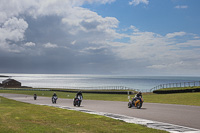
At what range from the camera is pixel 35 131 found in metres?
9.75

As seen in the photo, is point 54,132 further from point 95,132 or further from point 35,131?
point 95,132

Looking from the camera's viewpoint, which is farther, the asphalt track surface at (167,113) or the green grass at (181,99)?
the green grass at (181,99)

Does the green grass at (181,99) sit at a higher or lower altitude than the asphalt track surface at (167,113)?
higher

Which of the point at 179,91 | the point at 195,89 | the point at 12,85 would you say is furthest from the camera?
the point at 12,85

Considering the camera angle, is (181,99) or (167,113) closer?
(167,113)

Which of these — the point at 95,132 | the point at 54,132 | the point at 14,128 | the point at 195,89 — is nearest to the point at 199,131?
the point at 95,132

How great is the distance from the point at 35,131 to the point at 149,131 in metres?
4.71

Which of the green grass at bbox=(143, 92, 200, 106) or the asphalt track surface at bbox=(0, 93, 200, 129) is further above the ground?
the green grass at bbox=(143, 92, 200, 106)

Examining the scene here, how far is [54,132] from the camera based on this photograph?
9.61m

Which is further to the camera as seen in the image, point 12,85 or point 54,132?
point 12,85

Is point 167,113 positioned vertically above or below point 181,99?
below

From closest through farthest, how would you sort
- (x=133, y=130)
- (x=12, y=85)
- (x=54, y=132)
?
(x=54, y=132)
(x=133, y=130)
(x=12, y=85)

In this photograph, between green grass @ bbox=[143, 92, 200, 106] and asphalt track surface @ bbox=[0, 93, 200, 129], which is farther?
green grass @ bbox=[143, 92, 200, 106]

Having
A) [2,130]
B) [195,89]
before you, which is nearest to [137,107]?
[2,130]
